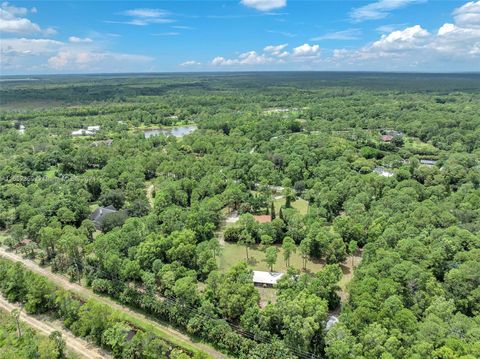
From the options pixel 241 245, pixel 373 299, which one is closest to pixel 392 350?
pixel 373 299

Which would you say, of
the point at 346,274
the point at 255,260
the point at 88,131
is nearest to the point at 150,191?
the point at 255,260

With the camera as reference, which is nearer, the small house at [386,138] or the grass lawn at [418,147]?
the grass lawn at [418,147]

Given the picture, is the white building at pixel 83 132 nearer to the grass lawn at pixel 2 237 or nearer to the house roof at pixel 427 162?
the grass lawn at pixel 2 237

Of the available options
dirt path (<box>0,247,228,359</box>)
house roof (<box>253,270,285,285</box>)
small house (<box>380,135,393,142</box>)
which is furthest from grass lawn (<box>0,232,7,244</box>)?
small house (<box>380,135,393,142</box>)

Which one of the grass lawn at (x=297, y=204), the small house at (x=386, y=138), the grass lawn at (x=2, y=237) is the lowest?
the grass lawn at (x=2, y=237)

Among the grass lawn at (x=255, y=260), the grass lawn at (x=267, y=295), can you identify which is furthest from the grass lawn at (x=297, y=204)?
the grass lawn at (x=267, y=295)

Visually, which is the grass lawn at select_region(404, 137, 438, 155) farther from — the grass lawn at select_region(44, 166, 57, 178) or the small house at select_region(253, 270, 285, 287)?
the grass lawn at select_region(44, 166, 57, 178)

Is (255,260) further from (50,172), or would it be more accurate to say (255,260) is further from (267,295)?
(50,172)
